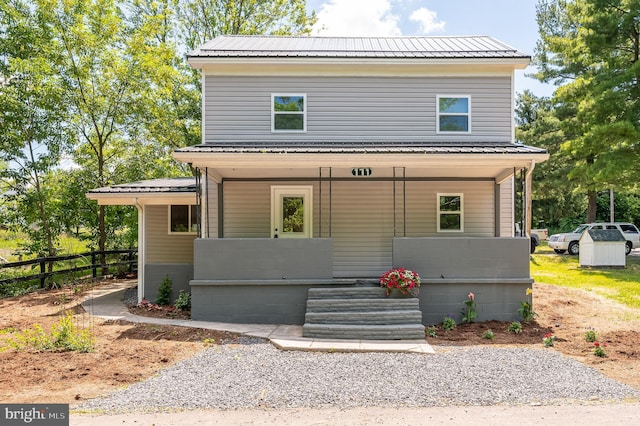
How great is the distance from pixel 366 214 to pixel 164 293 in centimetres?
563

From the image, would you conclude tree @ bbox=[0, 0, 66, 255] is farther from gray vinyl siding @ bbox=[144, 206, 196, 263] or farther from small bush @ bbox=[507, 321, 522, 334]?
small bush @ bbox=[507, 321, 522, 334]

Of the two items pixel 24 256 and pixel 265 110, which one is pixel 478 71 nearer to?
pixel 265 110

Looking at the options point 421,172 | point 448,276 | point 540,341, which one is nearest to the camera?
point 540,341

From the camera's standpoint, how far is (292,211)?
11.3 m

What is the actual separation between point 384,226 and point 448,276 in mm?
2654

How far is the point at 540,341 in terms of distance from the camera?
7.67 metres

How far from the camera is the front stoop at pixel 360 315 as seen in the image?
7.85 m

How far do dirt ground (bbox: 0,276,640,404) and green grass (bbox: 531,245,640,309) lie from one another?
982 mm

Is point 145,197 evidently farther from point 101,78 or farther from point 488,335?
point 101,78

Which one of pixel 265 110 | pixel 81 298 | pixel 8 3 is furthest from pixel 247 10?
pixel 81 298

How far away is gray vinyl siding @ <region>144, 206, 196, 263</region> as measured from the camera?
11266 millimetres

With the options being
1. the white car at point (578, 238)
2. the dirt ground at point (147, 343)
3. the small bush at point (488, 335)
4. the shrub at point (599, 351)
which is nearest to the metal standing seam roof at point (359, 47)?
the dirt ground at point (147, 343)

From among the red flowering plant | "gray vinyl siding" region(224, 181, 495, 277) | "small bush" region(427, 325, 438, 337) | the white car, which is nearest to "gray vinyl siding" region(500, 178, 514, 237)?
"gray vinyl siding" region(224, 181, 495, 277)

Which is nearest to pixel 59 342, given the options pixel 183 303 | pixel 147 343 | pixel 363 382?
pixel 147 343
